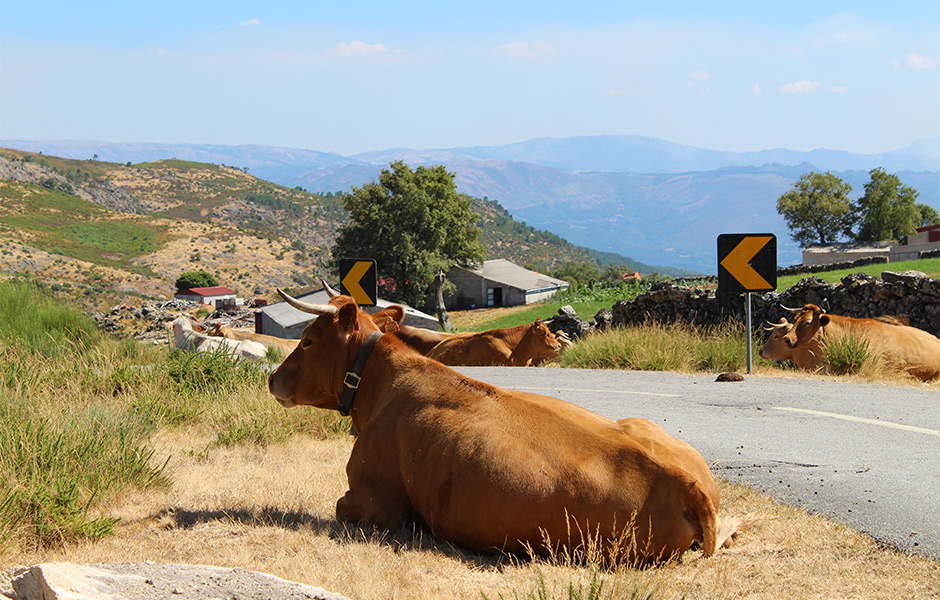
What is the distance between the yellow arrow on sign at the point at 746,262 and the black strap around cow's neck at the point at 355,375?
370 inches

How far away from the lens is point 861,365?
12.7 meters

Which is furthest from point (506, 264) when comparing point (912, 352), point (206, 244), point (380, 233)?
point (912, 352)

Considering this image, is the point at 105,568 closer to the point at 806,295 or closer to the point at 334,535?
the point at 334,535

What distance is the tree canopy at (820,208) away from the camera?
93750 millimetres

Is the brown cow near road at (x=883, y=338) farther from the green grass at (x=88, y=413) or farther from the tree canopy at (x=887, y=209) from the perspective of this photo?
the tree canopy at (x=887, y=209)

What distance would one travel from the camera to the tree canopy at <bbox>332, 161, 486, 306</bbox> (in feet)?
212

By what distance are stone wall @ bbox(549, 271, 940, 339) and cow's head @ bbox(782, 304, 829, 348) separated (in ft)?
9.20

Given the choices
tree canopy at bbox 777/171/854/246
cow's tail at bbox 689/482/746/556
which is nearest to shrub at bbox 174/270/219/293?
tree canopy at bbox 777/171/854/246

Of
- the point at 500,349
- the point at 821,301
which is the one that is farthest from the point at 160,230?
the point at 821,301

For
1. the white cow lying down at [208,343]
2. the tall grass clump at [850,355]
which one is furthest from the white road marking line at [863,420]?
the white cow lying down at [208,343]

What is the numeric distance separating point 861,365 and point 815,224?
301 feet

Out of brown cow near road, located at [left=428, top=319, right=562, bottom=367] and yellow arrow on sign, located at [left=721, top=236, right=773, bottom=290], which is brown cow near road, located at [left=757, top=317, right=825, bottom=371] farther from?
brown cow near road, located at [left=428, top=319, right=562, bottom=367]

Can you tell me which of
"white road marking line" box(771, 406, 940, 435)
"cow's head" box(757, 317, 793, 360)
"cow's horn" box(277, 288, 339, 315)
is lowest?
"cow's head" box(757, 317, 793, 360)

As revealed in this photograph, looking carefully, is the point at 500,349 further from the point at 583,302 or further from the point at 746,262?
the point at 583,302
